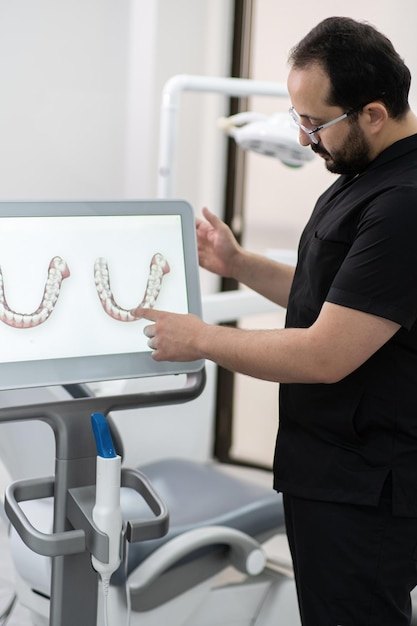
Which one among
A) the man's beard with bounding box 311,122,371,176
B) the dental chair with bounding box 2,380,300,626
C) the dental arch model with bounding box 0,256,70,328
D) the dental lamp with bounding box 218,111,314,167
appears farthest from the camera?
the dental lamp with bounding box 218,111,314,167

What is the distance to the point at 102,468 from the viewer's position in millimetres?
1289

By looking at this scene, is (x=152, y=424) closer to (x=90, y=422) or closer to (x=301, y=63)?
(x=90, y=422)

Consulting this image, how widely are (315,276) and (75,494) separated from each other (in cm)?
50

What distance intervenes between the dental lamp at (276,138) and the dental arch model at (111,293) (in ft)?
3.12

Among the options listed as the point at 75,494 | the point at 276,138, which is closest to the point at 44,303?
the point at 75,494

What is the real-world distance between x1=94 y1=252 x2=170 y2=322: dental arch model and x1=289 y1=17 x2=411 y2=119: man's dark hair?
1.18 feet

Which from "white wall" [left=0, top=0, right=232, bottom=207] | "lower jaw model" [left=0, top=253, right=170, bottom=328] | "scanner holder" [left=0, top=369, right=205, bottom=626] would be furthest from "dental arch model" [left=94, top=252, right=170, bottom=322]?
"white wall" [left=0, top=0, right=232, bottom=207]

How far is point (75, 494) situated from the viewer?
1.39 m

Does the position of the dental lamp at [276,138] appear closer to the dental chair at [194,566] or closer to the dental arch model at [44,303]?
the dental chair at [194,566]

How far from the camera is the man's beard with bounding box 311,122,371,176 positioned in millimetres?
1389

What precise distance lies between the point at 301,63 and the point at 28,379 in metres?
0.62

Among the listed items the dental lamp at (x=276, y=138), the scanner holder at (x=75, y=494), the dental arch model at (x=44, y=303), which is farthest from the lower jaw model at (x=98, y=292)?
the dental lamp at (x=276, y=138)

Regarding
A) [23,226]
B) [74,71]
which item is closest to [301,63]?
[23,226]

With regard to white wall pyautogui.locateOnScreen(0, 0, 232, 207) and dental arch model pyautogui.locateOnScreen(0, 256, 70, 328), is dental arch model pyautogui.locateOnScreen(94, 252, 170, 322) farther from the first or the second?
white wall pyautogui.locateOnScreen(0, 0, 232, 207)
